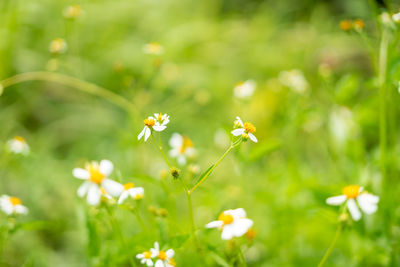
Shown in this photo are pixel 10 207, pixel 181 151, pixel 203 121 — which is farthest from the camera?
pixel 203 121

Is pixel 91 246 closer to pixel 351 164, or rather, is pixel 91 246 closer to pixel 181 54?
pixel 351 164

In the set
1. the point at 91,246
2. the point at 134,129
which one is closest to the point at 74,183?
the point at 134,129

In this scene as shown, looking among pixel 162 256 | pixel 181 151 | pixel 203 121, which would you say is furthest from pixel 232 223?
pixel 203 121

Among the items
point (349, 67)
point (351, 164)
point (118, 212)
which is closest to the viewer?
point (118, 212)

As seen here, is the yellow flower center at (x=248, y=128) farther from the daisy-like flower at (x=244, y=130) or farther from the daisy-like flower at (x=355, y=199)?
the daisy-like flower at (x=355, y=199)

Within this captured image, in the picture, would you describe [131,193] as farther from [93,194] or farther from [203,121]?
[203,121]

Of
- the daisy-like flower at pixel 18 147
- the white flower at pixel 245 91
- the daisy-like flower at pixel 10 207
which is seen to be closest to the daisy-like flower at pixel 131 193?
the daisy-like flower at pixel 10 207

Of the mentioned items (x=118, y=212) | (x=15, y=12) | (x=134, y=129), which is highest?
(x=15, y=12)

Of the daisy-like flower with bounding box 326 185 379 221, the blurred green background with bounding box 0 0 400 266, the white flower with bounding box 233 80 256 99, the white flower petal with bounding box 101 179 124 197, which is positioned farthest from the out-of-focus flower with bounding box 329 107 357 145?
the white flower petal with bounding box 101 179 124 197
